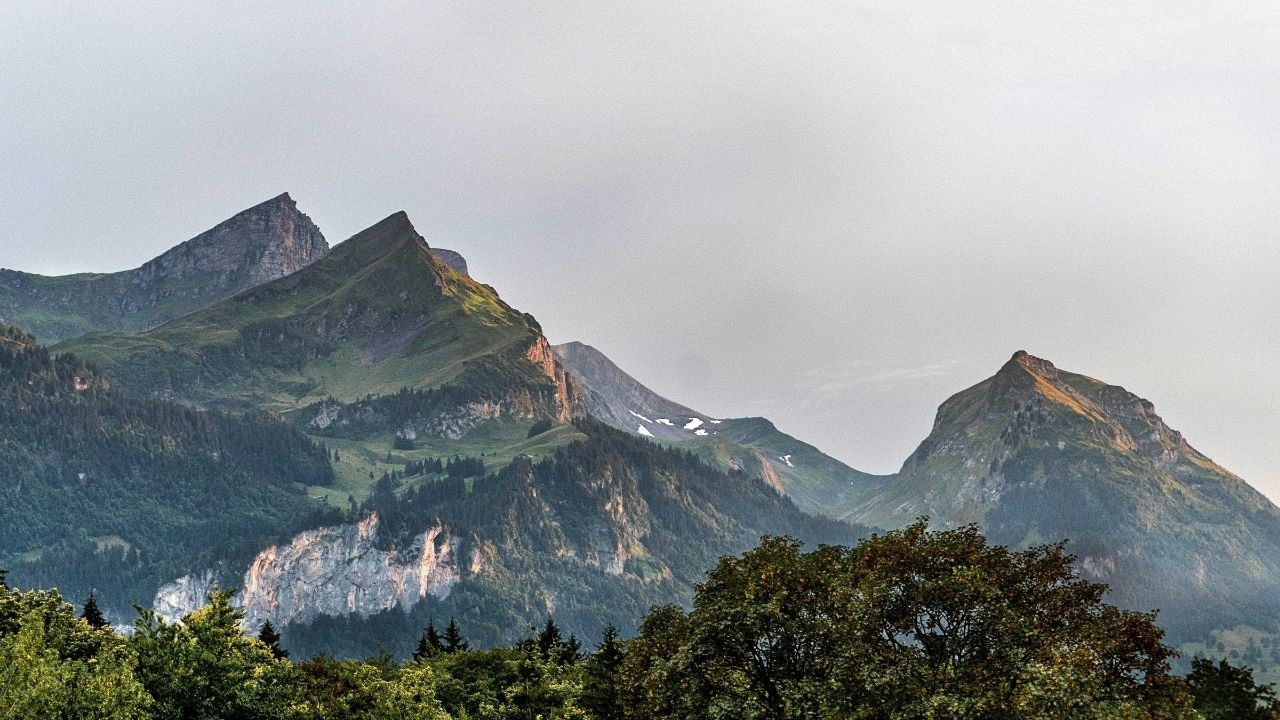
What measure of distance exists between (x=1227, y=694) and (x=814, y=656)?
183 ft

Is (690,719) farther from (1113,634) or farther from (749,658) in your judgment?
(1113,634)

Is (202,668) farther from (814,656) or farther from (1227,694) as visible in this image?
(1227,694)

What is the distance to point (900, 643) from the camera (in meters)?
66.9

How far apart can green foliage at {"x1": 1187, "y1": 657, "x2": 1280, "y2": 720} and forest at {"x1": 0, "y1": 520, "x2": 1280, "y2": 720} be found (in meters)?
23.7

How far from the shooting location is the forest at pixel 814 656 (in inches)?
2336

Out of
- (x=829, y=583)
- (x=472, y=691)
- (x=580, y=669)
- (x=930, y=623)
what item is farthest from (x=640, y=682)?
(x=472, y=691)

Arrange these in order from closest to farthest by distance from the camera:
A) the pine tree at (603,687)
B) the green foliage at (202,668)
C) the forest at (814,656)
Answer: the forest at (814,656), the green foliage at (202,668), the pine tree at (603,687)

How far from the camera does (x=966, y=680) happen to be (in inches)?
2366

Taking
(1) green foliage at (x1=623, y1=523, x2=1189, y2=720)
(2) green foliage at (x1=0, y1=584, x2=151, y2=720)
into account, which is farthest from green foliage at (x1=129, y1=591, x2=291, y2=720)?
(1) green foliage at (x1=623, y1=523, x2=1189, y2=720)

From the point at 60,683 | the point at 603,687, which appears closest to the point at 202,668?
the point at 60,683

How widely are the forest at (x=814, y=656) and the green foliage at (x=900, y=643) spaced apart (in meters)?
0.13

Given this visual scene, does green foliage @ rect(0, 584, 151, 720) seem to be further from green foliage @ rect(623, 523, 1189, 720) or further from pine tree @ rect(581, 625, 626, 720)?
pine tree @ rect(581, 625, 626, 720)

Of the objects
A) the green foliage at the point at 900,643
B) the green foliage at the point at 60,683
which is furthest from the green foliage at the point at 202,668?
the green foliage at the point at 900,643

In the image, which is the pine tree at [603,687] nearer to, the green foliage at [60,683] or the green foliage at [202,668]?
the green foliage at [202,668]
